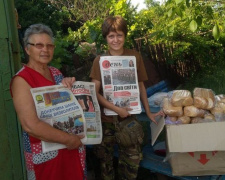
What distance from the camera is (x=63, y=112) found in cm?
180

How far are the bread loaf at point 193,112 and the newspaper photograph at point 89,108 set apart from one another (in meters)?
0.72

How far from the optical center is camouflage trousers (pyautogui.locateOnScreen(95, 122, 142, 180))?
245cm

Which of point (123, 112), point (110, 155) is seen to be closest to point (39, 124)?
point (123, 112)

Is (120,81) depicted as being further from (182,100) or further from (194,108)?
(194,108)

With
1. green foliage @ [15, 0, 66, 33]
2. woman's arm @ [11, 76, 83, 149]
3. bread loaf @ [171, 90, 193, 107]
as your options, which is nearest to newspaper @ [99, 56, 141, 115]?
bread loaf @ [171, 90, 193, 107]

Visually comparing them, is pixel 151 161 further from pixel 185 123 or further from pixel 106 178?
pixel 185 123

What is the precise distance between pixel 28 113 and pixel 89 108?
19.3 inches

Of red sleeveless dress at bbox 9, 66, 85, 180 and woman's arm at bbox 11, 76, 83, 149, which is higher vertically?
woman's arm at bbox 11, 76, 83, 149

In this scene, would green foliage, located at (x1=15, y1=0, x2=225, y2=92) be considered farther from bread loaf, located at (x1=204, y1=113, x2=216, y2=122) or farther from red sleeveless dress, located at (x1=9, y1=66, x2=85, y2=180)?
red sleeveless dress, located at (x1=9, y1=66, x2=85, y2=180)

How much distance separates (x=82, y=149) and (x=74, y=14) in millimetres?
9347

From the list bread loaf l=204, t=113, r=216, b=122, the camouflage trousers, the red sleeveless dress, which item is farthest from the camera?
the camouflage trousers

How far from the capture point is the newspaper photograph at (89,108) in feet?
6.48

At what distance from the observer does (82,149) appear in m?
2.03

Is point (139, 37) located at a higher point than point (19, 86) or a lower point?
higher
